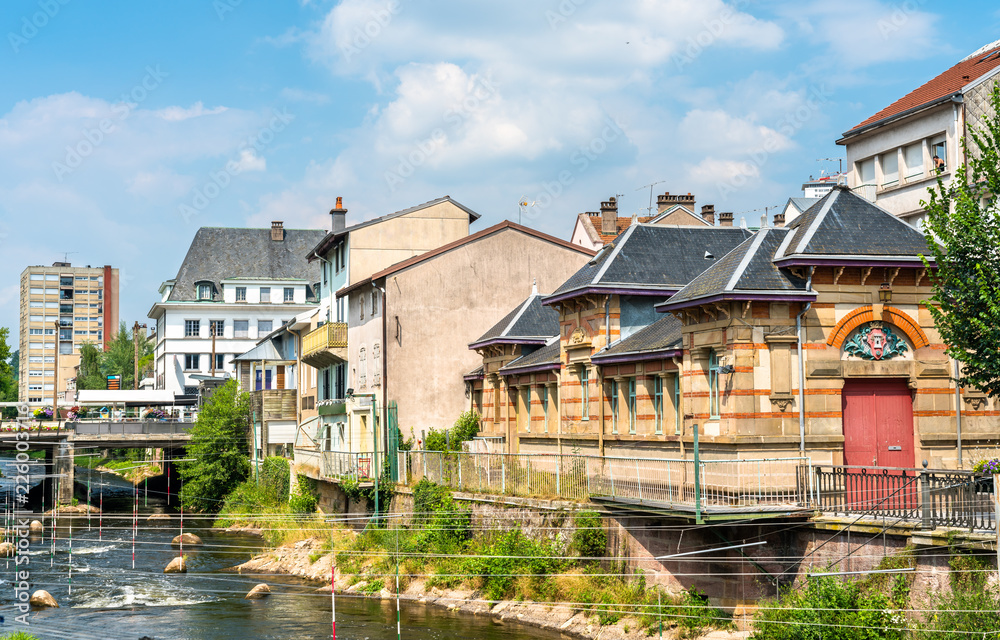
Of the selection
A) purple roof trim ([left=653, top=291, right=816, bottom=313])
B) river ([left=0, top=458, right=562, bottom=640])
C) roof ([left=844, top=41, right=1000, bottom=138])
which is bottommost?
river ([left=0, top=458, right=562, bottom=640])

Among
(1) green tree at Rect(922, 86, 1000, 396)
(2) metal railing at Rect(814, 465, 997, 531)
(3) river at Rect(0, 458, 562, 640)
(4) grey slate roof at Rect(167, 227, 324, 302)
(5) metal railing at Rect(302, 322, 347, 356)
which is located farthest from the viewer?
(4) grey slate roof at Rect(167, 227, 324, 302)

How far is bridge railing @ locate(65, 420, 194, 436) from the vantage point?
62625 millimetres

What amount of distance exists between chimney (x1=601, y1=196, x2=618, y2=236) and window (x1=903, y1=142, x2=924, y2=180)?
2089 centimetres

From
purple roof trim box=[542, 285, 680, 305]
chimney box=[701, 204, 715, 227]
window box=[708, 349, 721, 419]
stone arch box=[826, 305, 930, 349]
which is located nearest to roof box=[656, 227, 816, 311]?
stone arch box=[826, 305, 930, 349]

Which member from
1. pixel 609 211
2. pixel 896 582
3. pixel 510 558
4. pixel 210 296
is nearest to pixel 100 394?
pixel 210 296

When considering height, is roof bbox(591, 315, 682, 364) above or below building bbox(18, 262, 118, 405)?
below

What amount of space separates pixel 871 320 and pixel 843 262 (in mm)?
1524

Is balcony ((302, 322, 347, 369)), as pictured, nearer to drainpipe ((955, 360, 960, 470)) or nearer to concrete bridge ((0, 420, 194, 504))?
concrete bridge ((0, 420, 194, 504))

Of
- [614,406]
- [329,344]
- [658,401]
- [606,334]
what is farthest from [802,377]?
[329,344]

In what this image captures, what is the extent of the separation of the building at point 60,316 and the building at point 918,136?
5441 inches

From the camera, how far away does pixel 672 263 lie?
105 feet

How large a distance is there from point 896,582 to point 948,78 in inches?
→ 1150

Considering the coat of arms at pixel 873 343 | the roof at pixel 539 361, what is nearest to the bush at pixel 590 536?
the roof at pixel 539 361

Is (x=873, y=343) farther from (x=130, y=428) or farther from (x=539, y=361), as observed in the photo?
(x=130, y=428)
